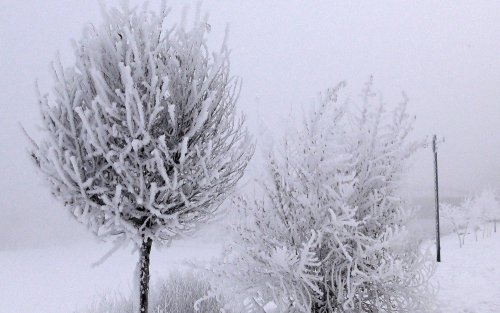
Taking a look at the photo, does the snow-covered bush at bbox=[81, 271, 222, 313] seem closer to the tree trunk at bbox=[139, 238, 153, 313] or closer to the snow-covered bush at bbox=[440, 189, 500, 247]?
the tree trunk at bbox=[139, 238, 153, 313]

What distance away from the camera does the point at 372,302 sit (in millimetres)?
6598

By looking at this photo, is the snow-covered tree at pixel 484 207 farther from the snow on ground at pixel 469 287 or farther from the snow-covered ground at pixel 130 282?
the snow on ground at pixel 469 287

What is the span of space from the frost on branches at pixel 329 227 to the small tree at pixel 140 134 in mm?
822

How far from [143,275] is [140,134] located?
232 cm

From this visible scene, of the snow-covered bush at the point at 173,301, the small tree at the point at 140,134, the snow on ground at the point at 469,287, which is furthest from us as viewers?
the snow on ground at the point at 469,287

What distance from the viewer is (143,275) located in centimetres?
648

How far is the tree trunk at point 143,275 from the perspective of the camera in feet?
21.0

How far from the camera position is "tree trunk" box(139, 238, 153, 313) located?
6.40 m

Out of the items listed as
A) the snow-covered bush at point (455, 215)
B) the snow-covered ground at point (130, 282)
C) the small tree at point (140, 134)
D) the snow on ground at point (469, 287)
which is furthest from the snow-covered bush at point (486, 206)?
the small tree at point (140, 134)

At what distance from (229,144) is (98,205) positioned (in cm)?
215

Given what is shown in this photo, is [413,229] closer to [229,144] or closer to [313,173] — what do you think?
[313,173]

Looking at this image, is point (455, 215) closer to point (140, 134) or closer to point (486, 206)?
point (486, 206)

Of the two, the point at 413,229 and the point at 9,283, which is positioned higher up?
the point at 413,229

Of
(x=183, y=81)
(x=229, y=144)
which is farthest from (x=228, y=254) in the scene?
A: (x=183, y=81)
